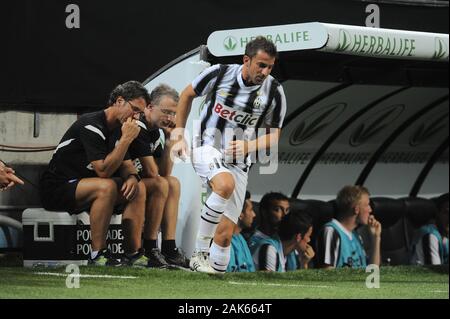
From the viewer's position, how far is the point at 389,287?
9805mm

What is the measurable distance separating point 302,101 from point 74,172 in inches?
102

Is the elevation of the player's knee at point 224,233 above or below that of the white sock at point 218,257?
above

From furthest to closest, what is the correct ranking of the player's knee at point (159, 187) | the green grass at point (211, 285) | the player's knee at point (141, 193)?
the player's knee at point (159, 187), the player's knee at point (141, 193), the green grass at point (211, 285)

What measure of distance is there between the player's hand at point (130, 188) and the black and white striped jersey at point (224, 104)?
0.65 metres

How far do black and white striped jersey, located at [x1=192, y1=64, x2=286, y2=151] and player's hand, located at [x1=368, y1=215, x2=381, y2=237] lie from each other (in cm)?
259

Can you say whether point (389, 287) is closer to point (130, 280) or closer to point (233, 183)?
point (233, 183)

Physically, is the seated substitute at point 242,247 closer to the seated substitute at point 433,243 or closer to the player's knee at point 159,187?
the player's knee at point 159,187

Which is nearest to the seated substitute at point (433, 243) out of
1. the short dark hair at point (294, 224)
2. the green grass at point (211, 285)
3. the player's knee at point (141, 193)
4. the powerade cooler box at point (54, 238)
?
the green grass at point (211, 285)

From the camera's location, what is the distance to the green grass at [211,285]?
8.02 meters

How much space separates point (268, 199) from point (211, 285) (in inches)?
87.6

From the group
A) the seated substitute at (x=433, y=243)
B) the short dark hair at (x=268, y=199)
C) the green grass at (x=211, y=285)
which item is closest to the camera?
the green grass at (x=211, y=285)

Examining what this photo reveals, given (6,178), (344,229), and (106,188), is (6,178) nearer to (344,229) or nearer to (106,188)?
(106,188)

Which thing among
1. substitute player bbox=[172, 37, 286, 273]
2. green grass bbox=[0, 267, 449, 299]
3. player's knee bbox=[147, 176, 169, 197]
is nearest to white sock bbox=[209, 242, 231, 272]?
substitute player bbox=[172, 37, 286, 273]

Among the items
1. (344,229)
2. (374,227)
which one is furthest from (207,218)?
(374,227)
